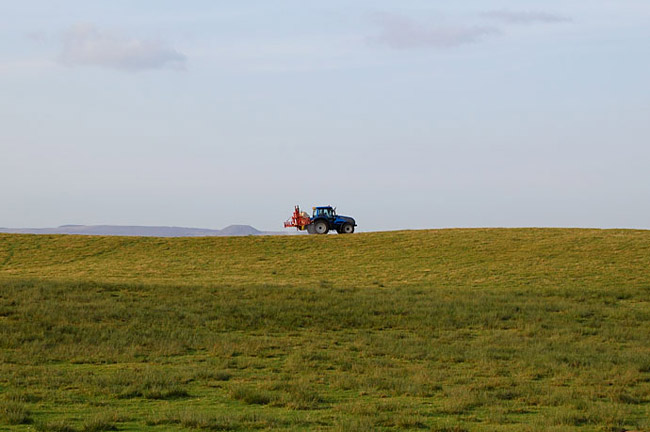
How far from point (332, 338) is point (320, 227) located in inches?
1432

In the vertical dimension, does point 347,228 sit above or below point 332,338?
above

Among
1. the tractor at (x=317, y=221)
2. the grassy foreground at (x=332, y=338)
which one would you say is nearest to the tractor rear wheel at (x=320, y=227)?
the tractor at (x=317, y=221)

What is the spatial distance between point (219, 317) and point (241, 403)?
44.6 feet

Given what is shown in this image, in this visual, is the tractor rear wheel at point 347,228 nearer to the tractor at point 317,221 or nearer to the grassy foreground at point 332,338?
the tractor at point 317,221

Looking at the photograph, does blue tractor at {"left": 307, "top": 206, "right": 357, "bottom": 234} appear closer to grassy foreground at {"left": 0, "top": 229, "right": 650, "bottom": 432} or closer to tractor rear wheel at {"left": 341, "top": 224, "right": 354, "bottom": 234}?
tractor rear wheel at {"left": 341, "top": 224, "right": 354, "bottom": 234}

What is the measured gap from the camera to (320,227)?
61.7 metres

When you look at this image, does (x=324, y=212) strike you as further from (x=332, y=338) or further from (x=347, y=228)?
(x=332, y=338)

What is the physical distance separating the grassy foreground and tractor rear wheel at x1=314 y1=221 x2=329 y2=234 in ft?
27.3

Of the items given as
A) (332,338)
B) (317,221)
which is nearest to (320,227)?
(317,221)

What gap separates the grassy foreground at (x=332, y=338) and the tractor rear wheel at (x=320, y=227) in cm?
833

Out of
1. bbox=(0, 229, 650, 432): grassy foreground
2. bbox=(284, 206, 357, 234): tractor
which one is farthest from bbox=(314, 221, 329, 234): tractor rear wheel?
bbox=(0, 229, 650, 432): grassy foreground

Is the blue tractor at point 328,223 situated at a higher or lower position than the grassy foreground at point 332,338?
higher

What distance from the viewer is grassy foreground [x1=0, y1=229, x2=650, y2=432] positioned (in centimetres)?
1401

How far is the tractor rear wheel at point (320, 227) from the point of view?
61688mm
